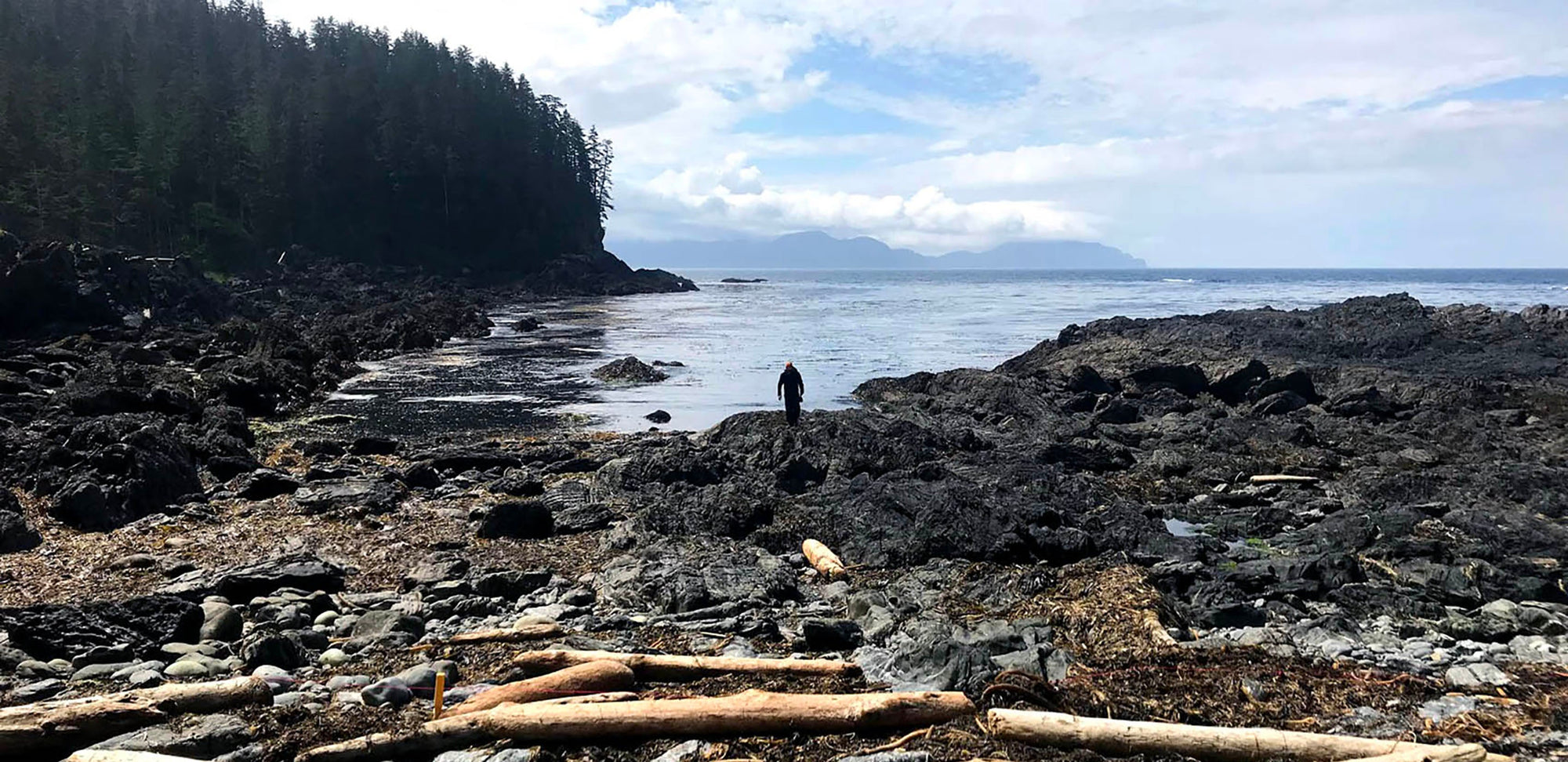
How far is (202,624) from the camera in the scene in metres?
8.02

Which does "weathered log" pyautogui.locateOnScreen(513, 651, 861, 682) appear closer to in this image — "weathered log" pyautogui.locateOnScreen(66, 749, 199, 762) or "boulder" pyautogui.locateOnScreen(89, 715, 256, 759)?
"boulder" pyautogui.locateOnScreen(89, 715, 256, 759)

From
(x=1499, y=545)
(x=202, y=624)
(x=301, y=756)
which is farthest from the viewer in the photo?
(x=1499, y=545)

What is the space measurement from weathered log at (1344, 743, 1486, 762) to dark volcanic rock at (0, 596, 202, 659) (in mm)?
8564

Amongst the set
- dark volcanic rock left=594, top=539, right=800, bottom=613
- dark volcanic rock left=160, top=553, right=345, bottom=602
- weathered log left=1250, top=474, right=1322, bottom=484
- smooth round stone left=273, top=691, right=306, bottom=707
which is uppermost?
smooth round stone left=273, top=691, right=306, bottom=707

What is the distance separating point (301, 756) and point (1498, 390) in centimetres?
2431

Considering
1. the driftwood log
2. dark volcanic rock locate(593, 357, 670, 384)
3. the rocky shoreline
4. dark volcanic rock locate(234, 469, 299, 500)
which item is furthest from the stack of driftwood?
dark volcanic rock locate(593, 357, 670, 384)

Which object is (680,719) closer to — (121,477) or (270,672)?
(270,672)

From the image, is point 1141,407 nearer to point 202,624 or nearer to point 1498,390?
point 1498,390

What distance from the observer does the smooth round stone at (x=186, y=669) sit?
6.97m

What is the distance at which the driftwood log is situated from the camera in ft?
18.3

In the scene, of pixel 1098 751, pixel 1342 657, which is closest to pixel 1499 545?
pixel 1342 657

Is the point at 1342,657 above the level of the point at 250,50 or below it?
below

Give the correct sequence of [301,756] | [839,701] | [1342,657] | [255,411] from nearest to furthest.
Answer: [301,756] → [839,701] → [1342,657] → [255,411]

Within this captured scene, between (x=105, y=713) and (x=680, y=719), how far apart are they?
343cm
